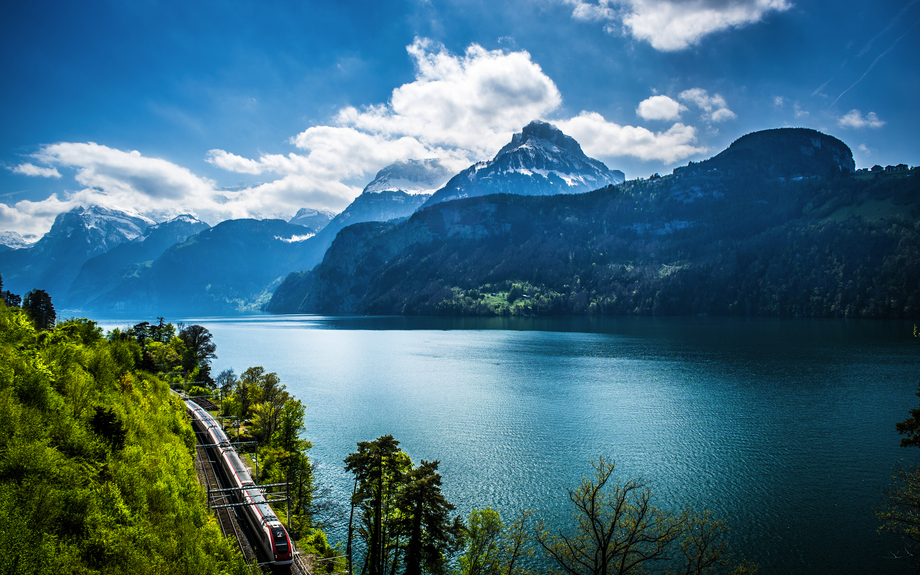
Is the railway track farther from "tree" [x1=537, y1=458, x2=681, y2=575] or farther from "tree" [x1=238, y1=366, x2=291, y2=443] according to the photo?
"tree" [x1=537, y1=458, x2=681, y2=575]

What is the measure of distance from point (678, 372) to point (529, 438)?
51.1 meters

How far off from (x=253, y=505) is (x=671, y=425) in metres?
50.2

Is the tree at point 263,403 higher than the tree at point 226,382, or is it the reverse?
the tree at point 263,403

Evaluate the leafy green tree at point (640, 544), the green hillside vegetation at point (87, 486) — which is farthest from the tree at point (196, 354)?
the leafy green tree at point (640, 544)

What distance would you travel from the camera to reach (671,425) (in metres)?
60.4

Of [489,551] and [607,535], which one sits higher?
[607,535]

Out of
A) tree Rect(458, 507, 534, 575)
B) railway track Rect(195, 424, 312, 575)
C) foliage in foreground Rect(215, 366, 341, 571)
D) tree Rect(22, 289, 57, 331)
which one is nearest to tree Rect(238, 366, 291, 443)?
foliage in foreground Rect(215, 366, 341, 571)

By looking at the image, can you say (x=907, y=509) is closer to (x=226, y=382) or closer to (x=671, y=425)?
(x=671, y=425)

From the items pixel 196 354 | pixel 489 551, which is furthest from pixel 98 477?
pixel 196 354

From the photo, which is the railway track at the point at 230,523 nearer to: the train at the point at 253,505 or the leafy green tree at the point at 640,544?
the train at the point at 253,505

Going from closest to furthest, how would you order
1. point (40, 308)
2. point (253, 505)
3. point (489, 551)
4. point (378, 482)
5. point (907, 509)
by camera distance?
point (378, 482) < point (489, 551) < point (907, 509) < point (253, 505) < point (40, 308)

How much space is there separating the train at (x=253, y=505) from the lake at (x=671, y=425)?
658cm

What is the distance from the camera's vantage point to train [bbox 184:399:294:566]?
30356 mm

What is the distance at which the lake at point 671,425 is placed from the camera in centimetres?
3719
